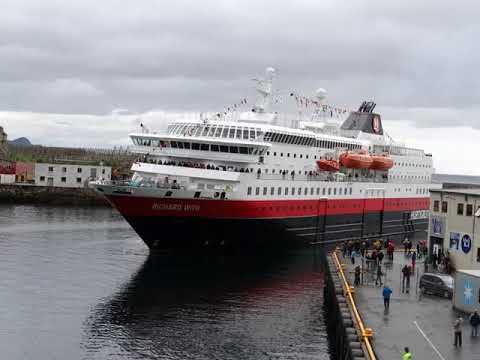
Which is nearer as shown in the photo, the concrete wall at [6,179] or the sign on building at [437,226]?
the sign on building at [437,226]

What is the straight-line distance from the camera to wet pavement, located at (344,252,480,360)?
2248 cm

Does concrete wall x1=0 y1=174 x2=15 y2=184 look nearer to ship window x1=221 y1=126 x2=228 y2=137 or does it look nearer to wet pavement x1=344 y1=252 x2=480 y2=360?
ship window x1=221 y1=126 x2=228 y2=137

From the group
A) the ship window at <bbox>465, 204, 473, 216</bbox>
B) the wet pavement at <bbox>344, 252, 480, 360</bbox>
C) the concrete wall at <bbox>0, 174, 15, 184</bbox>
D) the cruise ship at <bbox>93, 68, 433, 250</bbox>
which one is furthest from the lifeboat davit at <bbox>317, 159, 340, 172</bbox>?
the concrete wall at <bbox>0, 174, 15, 184</bbox>

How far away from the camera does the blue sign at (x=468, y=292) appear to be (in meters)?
26.9

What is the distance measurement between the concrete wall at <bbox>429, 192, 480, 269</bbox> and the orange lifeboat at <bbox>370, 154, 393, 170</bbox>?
77.9 feet

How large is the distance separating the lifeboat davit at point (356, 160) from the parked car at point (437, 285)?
85.9 feet

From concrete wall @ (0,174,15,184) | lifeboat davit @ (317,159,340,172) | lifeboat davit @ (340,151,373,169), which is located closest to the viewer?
lifeboat davit @ (317,159,340,172)

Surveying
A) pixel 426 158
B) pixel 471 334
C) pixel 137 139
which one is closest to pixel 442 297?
pixel 471 334

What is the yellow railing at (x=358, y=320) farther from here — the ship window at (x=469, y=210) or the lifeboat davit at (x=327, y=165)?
the lifeboat davit at (x=327, y=165)

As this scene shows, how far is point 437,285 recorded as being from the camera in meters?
30.9

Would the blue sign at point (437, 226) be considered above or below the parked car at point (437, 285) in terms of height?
above

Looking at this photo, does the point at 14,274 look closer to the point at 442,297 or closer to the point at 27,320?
the point at 27,320

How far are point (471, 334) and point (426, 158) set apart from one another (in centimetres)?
5173

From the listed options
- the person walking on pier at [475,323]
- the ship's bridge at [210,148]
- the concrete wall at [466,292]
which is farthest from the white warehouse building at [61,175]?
the person walking on pier at [475,323]
